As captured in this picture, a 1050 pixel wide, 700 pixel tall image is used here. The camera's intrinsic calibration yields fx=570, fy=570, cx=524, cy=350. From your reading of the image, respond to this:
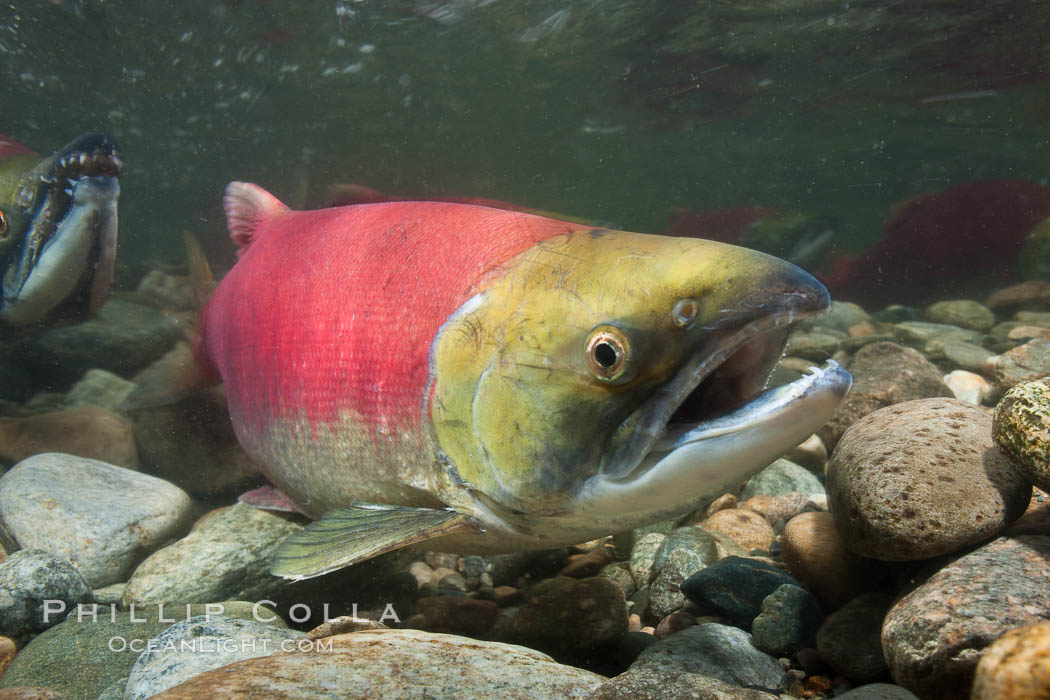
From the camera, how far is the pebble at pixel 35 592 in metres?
2.41

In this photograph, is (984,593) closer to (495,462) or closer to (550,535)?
(550,535)

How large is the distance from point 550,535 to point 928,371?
3.35 meters

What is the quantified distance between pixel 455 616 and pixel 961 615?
1.84 meters

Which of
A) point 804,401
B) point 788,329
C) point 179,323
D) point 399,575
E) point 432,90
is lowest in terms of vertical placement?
point 399,575

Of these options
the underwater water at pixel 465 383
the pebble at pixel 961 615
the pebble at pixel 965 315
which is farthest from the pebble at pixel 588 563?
the pebble at pixel 965 315

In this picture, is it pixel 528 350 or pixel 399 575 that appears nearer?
pixel 528 350

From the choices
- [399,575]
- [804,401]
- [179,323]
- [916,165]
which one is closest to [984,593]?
[804,401]

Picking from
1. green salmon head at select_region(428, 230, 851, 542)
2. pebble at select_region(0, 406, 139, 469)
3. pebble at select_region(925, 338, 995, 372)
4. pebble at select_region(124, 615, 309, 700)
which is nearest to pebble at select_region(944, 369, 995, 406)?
pebble at select_region(925, 338, 995, 372)

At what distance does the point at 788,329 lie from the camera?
1592 mm

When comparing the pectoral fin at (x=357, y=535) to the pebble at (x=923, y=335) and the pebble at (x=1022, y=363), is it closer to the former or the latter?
the pebble at (x=1022, y=363)

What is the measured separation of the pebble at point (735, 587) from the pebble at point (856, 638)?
0.24 metres

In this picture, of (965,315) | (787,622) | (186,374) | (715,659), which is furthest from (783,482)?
(965,315)

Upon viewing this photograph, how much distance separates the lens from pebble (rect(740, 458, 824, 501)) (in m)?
3.42

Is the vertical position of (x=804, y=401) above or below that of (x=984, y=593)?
above
